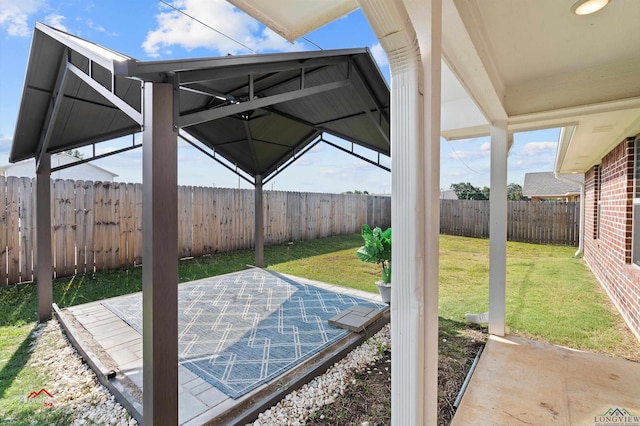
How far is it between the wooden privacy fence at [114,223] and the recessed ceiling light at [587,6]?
7.32m

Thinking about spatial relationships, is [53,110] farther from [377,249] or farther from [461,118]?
[461,118]

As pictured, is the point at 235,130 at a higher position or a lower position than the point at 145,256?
higher

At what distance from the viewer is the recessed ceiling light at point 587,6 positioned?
1732mm

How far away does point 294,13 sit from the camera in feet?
5.69

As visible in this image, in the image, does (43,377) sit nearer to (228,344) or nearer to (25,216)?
(228,344)

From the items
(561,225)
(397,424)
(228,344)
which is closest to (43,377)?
(228,344)

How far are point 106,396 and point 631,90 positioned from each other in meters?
5.04

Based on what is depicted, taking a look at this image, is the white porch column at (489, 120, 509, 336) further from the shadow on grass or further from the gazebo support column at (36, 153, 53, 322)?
the gazebo support column at (36, 153, 53, 322)

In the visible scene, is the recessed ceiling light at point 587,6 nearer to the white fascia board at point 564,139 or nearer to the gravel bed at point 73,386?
the white fascia board at point 564,139

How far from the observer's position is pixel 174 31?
574cm

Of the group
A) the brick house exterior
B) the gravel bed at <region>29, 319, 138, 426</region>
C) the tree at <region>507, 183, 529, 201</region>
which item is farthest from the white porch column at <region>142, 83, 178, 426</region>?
the tree at <region>507, 183, 529, 201</region>

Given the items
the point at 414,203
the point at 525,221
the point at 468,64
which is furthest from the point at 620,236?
the point at 525,221

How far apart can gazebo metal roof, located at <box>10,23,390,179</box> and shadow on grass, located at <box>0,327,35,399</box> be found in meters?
2.23

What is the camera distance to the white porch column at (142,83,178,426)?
5.95ft
